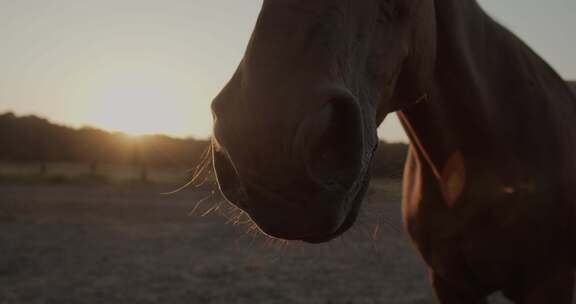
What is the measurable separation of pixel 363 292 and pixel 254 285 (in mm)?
1176

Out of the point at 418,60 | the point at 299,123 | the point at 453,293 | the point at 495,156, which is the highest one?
the point at 418,60

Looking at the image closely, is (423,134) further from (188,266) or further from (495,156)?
(188,266)

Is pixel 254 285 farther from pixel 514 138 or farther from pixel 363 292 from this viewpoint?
pixel 514 138

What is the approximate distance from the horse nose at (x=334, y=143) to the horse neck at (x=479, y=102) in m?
0.92

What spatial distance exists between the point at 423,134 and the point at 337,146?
1.01 metres

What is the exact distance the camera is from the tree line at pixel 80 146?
82.6 feet

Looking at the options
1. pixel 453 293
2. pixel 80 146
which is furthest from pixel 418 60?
pixel 80 146

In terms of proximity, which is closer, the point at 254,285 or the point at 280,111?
the point at 280,111

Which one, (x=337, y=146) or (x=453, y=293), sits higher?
(x=337, y=146)

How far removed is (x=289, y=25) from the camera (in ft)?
3.43

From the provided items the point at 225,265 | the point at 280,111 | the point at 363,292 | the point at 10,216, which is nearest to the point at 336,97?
the point at 280,111

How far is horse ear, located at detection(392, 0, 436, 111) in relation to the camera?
57.4 inches

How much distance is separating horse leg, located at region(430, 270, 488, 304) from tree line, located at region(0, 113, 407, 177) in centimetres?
2139

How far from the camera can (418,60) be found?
4.91 feet
